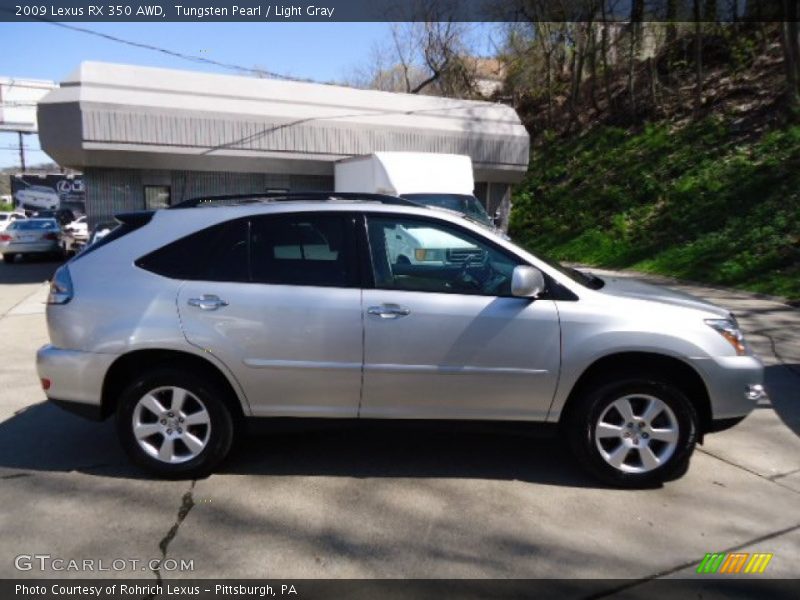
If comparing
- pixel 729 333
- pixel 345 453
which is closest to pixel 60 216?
pixel 345 453

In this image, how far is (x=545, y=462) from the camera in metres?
4.46

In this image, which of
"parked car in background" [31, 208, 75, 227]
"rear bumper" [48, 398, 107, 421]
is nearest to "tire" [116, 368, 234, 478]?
"rear bumper" [48, 398, 107, 421]

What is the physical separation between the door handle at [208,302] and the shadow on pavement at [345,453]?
92 centimetres

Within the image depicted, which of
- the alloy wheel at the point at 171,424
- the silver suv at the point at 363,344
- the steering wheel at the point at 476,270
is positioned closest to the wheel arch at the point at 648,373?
the silver suv at the point at 363,344

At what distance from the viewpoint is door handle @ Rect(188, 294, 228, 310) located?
13.0 ft

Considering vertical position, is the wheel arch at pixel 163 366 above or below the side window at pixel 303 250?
below

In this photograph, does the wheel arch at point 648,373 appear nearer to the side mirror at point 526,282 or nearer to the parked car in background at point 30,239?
the side mirror at point 526,282

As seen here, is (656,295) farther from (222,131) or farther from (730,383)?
(222,131)

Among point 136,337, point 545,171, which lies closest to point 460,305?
point 136,337

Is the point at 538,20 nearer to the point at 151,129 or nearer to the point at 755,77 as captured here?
the point at 755,77

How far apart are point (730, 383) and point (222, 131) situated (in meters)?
14.4

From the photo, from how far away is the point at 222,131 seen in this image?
52.5ft

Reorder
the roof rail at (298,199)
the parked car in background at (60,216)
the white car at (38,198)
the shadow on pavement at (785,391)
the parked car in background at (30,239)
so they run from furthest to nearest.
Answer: the white car at (38,198) → the parked car in background at (60,216) → the parked car in background at (30,239) → the shadow on pavement at (785,391) → the roof rail at (298,199)

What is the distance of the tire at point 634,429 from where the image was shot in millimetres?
3982
